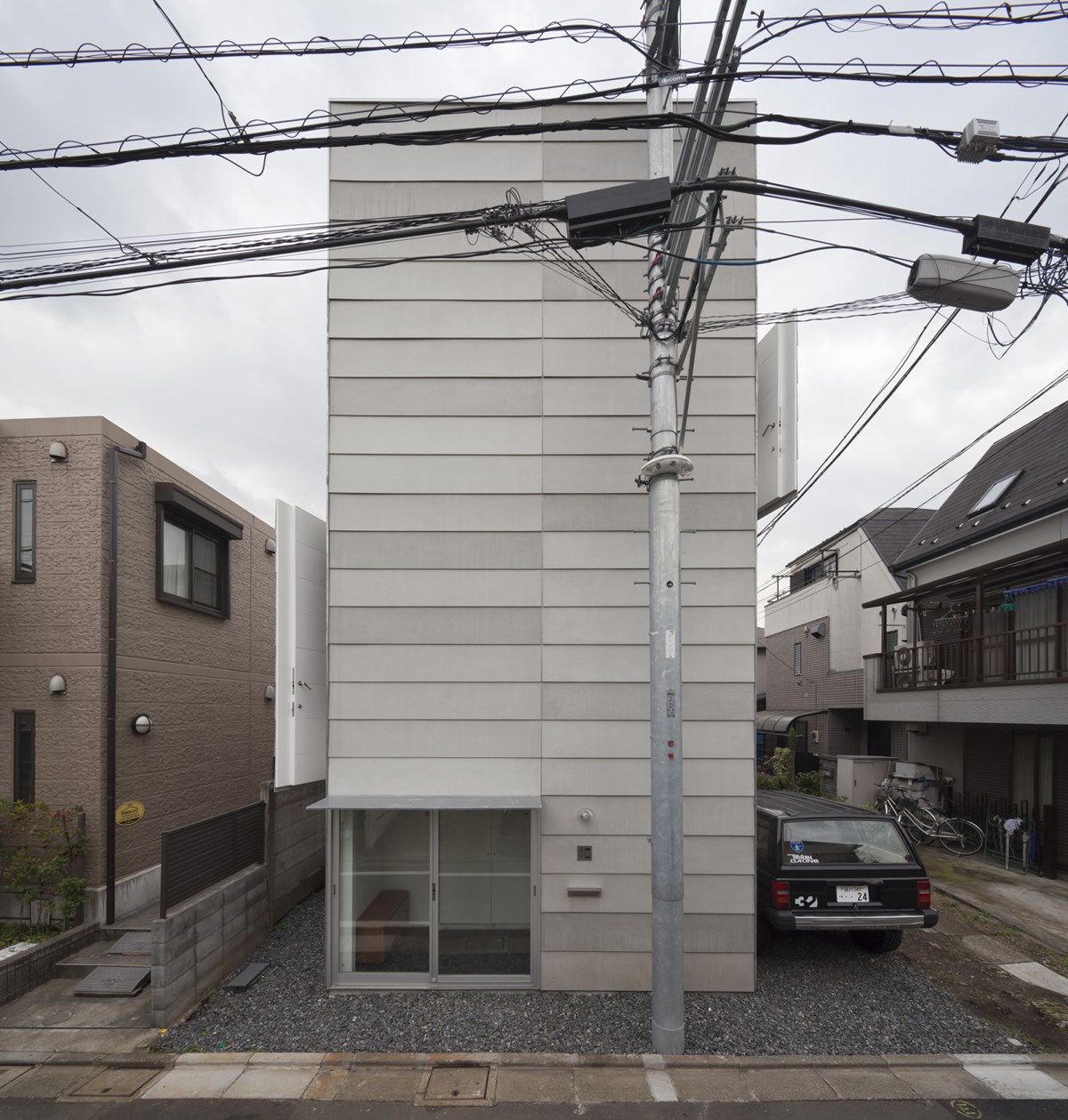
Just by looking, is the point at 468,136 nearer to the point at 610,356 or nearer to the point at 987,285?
the point at 610,356

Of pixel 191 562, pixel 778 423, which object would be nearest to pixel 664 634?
pixel 778 423

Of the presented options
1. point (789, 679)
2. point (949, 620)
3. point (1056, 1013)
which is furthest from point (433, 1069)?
point (789, 679)

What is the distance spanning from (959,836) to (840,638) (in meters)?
8.33

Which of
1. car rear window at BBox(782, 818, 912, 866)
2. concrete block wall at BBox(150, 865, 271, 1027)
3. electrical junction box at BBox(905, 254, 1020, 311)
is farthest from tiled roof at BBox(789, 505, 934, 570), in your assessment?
concrete block wall at BBox(150, 865, 271, 1027)

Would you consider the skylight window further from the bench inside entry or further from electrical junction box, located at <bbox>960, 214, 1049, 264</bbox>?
the bench inside entry

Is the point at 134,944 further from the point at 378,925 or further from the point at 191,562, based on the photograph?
the point at 191,562

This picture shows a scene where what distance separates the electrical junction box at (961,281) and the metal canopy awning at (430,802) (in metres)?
4.94

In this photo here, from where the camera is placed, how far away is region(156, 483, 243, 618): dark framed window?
29.8ft

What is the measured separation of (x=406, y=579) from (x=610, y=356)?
2.87 metres

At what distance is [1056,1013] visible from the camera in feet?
19.6

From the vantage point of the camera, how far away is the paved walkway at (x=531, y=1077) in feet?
15.5

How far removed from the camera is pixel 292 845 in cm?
841

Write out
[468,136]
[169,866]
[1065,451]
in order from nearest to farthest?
[468,136] → [169,866] → [1065,451]

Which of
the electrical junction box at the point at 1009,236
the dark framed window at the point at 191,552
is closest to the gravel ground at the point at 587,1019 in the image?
the dark framed window at the point at 191,552
